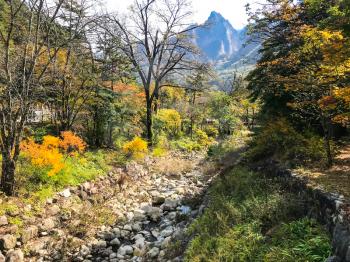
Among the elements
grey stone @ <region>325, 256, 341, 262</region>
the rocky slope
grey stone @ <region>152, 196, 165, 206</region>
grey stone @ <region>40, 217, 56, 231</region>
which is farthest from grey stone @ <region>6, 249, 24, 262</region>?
grey stone @ <region>325, 256, 341, 262</region>

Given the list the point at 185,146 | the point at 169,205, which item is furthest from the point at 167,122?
the point at 169,205

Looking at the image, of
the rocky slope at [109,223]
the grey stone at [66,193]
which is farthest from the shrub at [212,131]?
the grey stone at [66,193]

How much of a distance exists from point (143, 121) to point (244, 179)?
14.1 meters

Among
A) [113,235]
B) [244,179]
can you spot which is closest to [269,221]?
[244,179]

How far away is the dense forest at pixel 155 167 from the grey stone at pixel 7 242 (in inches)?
1.1

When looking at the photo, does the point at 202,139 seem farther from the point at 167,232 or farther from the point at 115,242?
the point at 115,242

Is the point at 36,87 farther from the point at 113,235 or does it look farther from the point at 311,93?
the point at 311,93

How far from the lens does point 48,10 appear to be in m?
9.43

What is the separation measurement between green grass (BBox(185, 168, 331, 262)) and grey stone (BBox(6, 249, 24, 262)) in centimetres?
388

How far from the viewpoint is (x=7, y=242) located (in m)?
6.99

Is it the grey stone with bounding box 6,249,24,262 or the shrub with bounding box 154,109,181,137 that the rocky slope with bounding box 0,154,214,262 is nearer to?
the grey stone with bounding box 6,249,24,262

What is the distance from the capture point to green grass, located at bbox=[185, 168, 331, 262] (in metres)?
4.96

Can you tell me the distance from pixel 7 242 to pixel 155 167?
10.2 meters

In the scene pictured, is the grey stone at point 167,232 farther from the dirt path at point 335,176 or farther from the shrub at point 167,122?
the shrub at point 167,122
